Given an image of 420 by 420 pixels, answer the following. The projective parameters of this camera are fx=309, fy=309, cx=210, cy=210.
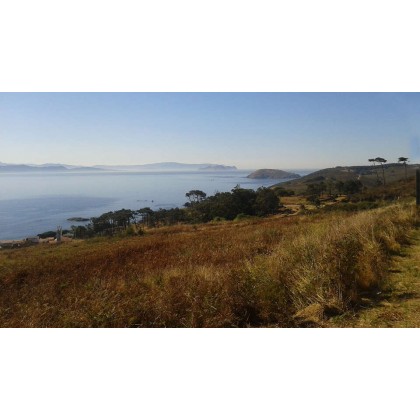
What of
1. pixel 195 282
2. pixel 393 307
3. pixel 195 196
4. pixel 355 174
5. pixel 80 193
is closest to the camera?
pixel 393 307

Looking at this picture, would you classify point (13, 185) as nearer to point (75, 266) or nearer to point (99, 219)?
point (99, 219)

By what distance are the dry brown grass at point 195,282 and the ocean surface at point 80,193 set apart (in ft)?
2.43

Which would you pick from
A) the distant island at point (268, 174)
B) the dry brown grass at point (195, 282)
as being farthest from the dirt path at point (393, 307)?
the distant island at point (268, 174)

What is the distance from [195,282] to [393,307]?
207cm

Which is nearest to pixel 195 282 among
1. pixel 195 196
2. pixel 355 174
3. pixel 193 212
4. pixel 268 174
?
pixel 195 196

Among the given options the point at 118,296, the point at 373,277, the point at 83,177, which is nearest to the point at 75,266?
the point at 83,177

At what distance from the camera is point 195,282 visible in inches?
145

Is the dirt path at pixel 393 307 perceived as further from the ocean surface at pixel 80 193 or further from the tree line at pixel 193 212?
the tree line at pixel 193 212

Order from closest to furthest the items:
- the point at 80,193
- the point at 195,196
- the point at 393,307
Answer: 1. the point at 393,307
2. the point at 80,193
3. the point at 195,196

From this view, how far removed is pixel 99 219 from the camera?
17.4 ft

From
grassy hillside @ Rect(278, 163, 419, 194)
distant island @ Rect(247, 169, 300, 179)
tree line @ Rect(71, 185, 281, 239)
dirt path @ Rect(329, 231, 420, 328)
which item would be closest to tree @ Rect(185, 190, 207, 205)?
tree line @ Rect(71, 185, 281, 239)

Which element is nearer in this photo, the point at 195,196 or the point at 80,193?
the point at 80,193

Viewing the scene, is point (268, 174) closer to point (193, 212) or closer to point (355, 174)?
point (193, 212)

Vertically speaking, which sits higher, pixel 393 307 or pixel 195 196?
pixel 195 196
